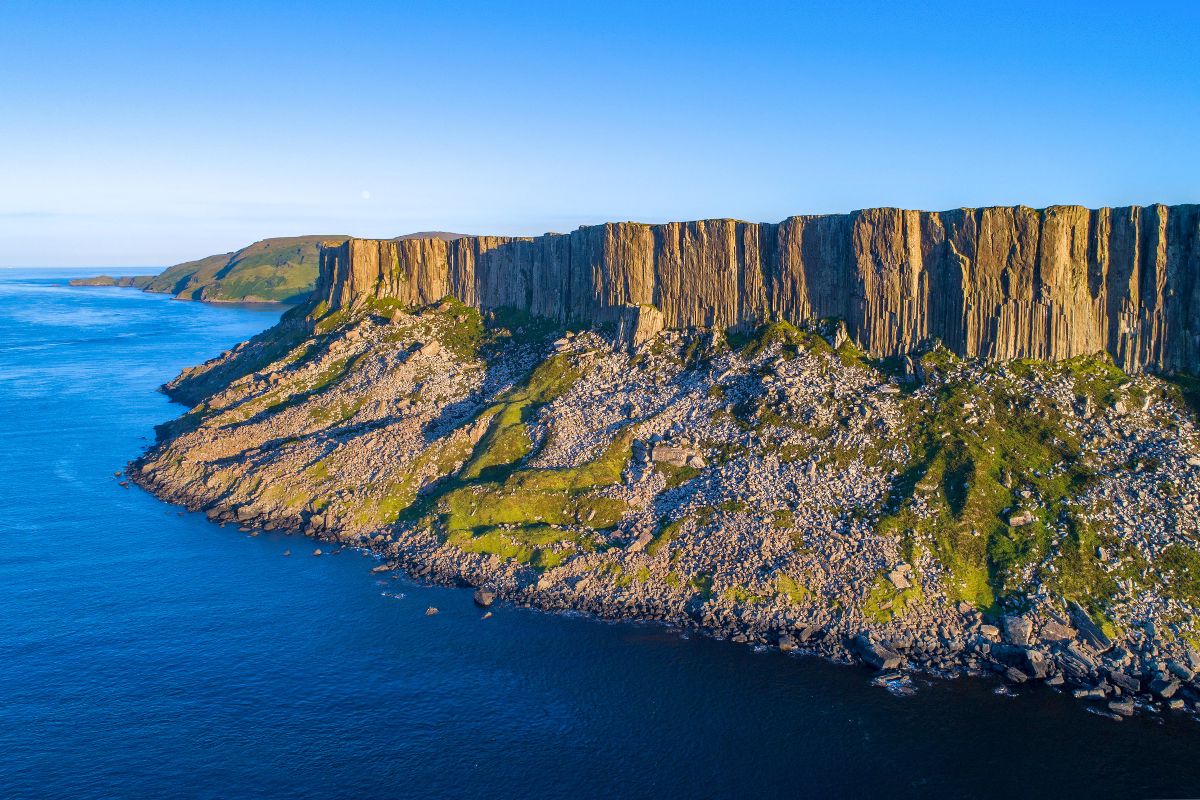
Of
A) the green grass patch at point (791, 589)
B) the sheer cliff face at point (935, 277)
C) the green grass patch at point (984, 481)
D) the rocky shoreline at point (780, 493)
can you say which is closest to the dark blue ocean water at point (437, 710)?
the rocky shoreline at point (780, 493)

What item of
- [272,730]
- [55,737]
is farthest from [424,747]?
[55,737]

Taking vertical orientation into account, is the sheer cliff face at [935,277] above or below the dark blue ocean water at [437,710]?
above

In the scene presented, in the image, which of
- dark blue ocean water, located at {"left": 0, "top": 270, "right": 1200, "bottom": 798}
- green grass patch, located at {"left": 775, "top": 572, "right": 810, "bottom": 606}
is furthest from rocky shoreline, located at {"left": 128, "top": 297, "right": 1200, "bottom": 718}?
dark blue ocean water, located at {"left": 0, "top": 270, "right": 1200, "bottom": 798}

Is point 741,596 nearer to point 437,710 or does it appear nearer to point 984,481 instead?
point 984,481

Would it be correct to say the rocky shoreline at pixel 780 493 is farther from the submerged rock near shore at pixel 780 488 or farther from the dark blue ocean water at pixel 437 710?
the dark blue ocean water at pixel 437 710

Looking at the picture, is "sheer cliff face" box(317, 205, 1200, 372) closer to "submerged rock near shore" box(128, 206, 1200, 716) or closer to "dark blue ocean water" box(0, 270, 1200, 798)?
"submerged rock near shore" box(128, 206, 1200, 716)

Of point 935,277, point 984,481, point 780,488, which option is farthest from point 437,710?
point 935,277
